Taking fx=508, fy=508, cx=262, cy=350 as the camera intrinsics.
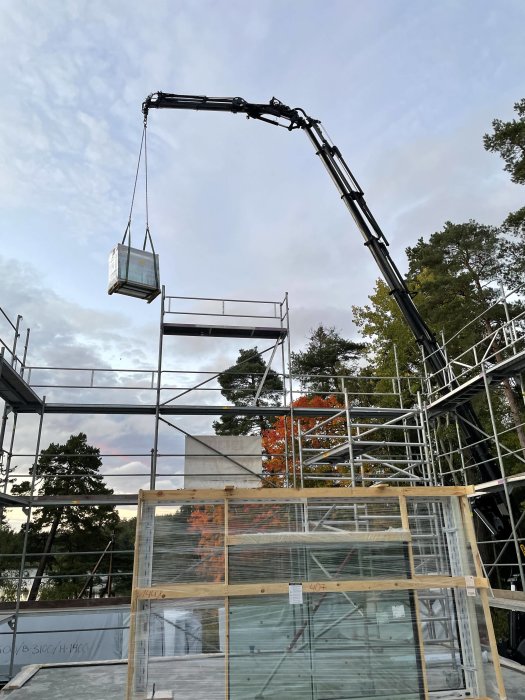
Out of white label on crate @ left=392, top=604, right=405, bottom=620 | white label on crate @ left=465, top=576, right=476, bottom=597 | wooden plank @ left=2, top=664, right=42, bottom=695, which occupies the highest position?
white label on crate @ left=465, top=576, right=476, bottom=597

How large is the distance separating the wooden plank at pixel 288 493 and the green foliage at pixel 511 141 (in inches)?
773

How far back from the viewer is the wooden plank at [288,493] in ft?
18.7

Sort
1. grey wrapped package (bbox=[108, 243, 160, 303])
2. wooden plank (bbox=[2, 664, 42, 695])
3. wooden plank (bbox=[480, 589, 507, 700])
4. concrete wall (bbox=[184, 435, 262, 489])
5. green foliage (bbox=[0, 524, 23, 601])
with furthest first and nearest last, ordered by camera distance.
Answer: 1. green foliage (bbox=[0, 524, 23, 601])
2. concrete wall (bbox=[184, 435, 262, 489])
3. grey wrapped package (bbox=[108, 243, 160, 303])
4. wooden plank (bbox=[2, 664, 42, 695])
5. wooden plank (bbox=[480, 589, 507, 700])

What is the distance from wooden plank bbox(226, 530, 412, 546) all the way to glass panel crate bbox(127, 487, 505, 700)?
0.01 meters

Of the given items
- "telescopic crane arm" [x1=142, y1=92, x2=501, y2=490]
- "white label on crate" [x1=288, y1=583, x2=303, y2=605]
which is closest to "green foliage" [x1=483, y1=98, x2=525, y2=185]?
"telescopic crane arm" [x1=142, y1=92, x2=501, y2=490]

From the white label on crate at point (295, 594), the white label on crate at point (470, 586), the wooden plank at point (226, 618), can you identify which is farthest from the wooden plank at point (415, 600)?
the wooden plank at point (226, 618)

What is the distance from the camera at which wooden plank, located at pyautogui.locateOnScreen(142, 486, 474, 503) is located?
5.71m

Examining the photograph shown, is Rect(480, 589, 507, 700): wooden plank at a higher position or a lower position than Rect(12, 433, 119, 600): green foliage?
lower

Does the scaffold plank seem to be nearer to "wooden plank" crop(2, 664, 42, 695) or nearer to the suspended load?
the suspended load

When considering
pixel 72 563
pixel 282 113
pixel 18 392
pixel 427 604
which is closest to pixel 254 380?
pixel 72 563

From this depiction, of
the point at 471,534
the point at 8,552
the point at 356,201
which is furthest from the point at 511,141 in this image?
the point at 8,552

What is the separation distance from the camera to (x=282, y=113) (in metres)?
13.7

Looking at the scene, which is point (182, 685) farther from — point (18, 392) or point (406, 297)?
point (406, 297)

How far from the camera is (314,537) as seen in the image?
5.55m
